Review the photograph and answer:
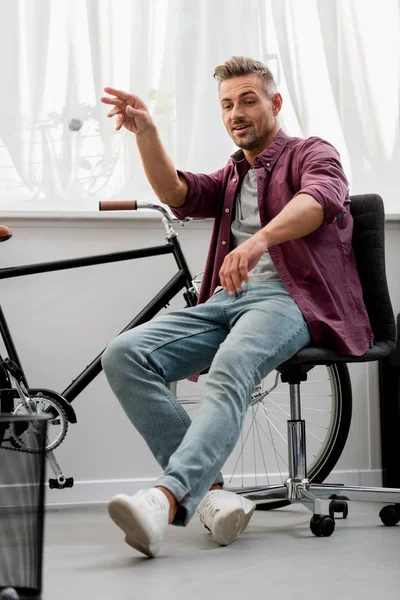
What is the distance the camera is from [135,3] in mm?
2625

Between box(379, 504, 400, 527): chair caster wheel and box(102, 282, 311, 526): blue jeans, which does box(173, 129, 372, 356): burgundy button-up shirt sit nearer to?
box(102, 282, 311, 526): blue jeans

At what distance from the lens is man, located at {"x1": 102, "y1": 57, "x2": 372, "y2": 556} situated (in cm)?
158

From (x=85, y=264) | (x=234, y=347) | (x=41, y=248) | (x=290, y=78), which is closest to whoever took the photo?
(x=234, y=347)

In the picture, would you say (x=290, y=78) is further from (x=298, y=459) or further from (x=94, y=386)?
(x=298, y=459)

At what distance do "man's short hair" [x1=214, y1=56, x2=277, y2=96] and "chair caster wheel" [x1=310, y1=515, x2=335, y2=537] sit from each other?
3.34 ft

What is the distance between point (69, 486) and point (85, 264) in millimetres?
626

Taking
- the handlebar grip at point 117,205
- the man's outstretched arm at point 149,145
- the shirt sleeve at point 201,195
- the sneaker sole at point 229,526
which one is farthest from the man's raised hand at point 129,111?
the sneaker sole at point 229,526

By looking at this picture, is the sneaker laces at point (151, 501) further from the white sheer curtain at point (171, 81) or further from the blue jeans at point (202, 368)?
the white sheer curtain at point (171, 81)

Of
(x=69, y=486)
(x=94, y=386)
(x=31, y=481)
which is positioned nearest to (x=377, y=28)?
(x=94, y=386)

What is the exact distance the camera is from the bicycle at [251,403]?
2.30 m

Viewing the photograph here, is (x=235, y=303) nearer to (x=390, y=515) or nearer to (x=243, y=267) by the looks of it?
(x=243, y=267)

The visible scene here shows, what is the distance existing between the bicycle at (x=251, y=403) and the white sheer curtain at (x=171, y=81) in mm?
287

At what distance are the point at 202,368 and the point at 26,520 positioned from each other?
80 cm

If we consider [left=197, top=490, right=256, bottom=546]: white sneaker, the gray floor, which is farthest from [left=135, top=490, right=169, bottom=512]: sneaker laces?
[left=197, top=490, right=256, bottom=546]: white sneaker
